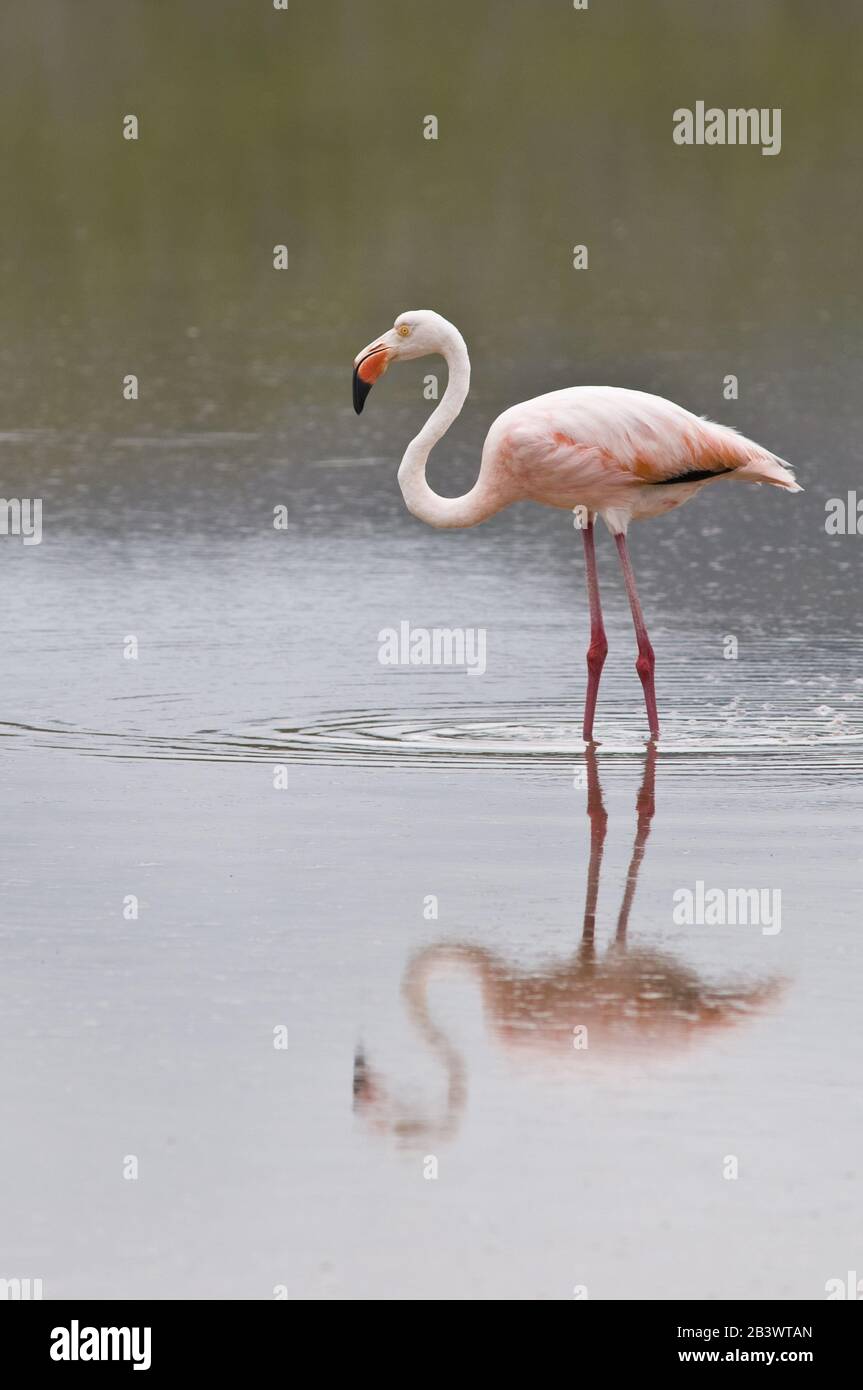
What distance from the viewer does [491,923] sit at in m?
7.75

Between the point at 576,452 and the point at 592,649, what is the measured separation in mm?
813

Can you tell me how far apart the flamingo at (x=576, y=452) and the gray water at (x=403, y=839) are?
2.56 feet

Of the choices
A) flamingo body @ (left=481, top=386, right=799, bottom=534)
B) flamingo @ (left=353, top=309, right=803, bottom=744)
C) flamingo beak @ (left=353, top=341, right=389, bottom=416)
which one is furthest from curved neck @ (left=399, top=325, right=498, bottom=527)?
flamingo beak @ (left=353, top=341, right=389, bottom=416)

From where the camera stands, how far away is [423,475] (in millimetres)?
11523

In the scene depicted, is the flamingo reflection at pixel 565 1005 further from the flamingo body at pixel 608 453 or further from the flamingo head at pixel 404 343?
the flamingo head at pixel 404 343

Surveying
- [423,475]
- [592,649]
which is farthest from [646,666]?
[423,475]

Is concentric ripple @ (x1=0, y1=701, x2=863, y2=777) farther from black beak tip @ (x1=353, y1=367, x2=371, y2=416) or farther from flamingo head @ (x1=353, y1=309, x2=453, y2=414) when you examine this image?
flamingo head @ (x1=353, y1=309, x2=453, y2=414)

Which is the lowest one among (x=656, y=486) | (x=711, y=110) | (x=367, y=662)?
(x=367, y=662)

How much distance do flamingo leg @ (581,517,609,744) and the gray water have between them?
7.7 inches

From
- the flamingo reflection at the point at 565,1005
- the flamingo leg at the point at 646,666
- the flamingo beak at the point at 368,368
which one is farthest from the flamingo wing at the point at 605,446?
the flamingo reflection at the point at 565,1005

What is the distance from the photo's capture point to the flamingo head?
37.2 feet
